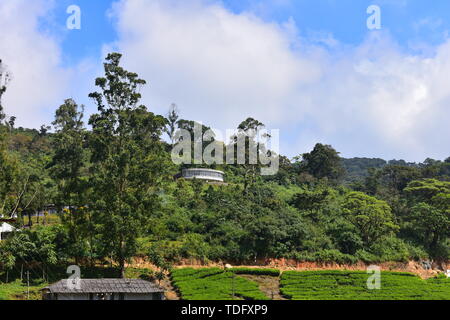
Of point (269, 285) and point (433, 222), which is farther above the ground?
point (433, 222)

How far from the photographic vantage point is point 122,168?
38438mm

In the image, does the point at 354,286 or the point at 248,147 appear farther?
the point at 248,147

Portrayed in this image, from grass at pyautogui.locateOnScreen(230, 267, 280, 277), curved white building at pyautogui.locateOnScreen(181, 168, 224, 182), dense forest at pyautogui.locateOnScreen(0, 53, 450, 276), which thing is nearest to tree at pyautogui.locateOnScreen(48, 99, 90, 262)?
dense forest at pyautogui.locateOnScreen(0, 53, 450, 276)

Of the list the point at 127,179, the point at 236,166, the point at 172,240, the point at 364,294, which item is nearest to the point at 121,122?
the point at 127,179

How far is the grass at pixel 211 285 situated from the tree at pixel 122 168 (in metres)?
4.44

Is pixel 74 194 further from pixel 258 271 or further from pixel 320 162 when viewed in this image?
pixel 320 162

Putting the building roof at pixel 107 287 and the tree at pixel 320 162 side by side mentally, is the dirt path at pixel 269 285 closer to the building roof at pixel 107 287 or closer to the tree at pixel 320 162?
the building roof at pixel 107 287

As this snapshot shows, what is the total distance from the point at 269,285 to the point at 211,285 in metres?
5.16

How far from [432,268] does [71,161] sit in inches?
1372

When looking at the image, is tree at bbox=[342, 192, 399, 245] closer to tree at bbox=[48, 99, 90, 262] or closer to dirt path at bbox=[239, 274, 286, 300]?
dirt path at bbox=[239, 274, 286, 300]

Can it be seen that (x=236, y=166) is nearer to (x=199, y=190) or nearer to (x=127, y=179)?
(x=199, y=190)

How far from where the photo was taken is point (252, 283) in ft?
133

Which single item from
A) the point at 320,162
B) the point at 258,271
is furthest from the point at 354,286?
the point at 320,162

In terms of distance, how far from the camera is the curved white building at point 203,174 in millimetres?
69688
